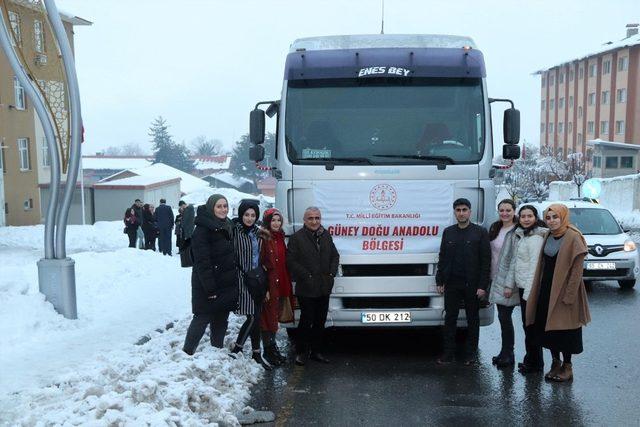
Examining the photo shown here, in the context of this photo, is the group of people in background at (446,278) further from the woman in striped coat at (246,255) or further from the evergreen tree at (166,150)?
the evergreen tree at (166,150)

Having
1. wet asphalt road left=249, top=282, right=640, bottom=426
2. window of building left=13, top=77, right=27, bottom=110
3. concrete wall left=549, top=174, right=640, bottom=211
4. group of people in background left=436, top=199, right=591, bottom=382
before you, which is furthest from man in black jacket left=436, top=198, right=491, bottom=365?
concrete wall left=549, top=174, right=640, bottom=211

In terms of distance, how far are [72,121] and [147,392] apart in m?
4.64

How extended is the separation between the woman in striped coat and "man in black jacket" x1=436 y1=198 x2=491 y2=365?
205 cm

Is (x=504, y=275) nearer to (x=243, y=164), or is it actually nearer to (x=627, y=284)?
(x=627, y=284)

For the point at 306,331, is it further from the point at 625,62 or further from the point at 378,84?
the point at 625,62

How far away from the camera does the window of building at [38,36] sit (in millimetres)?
8600

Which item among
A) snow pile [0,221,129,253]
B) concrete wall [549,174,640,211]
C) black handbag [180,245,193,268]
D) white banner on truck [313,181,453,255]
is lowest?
snow pile [0,221,129,253]

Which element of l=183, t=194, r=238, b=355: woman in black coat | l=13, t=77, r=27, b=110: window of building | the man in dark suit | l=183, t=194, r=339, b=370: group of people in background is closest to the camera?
l=183, t=194, r=238, b=355: woman in black coat

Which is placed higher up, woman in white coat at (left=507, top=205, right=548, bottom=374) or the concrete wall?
woman in white coat at (left=507, top=205, right=548, bottom=374)

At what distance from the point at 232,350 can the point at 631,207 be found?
3399cm

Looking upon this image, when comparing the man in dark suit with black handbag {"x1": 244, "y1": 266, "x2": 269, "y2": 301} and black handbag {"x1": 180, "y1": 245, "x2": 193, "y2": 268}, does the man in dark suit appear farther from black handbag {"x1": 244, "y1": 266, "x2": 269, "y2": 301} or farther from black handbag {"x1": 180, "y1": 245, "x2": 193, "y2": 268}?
black handbag {"x1": 244, "y1": 266, "x2": 269, "y2": 301}

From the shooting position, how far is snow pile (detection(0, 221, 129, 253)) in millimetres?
24172

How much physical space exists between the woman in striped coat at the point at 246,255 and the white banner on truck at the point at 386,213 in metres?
0.86

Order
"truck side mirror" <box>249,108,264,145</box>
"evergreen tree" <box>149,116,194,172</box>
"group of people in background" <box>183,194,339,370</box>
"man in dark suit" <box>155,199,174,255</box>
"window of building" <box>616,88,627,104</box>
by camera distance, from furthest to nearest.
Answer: "evergreen tree" <box>149,116,194,172</box>, "window of building" <box>616,88,627,104</box>, "man in dark suit" <box>155,199,174,255</box>, "truck side mirror" <box>249,108,264,145</box>, "group of people in background" <box>183,194,339,370</box>
